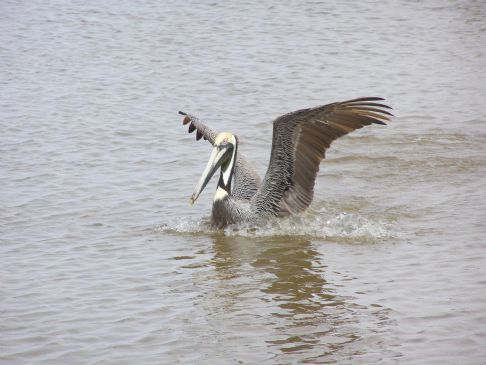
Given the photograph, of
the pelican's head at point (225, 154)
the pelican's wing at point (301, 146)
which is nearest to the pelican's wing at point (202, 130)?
the pelican's head at point (225, 154)

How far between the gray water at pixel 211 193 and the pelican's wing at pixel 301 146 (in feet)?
0.67

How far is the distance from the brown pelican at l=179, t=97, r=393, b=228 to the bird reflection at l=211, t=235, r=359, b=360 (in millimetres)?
330

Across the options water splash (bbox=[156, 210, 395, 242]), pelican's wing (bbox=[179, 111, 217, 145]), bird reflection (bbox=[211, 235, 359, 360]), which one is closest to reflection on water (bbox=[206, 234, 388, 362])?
bird reflection (bbox=[211, 235, 359, 360])

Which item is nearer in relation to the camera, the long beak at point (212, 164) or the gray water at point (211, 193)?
the gray water at point (211, 193)

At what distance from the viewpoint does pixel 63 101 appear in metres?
12.2

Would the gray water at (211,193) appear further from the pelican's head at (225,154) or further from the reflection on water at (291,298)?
the pelican's head at (225,154)

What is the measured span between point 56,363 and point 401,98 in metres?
8.12

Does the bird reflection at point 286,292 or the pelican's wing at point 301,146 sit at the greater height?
the pelican's wing at point 301,146

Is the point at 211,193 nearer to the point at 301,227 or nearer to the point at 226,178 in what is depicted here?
the point at 226,178

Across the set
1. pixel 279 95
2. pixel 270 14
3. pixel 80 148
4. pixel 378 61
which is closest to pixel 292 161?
pixel 80 148

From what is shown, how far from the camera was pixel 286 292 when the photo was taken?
6258mm

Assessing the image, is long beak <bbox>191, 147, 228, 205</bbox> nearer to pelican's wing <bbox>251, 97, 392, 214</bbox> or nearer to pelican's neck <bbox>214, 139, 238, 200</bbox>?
pelican's neck <bbox>214, 139, 238, 200</bbox>

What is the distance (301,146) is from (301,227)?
76cm

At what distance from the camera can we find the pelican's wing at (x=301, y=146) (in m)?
7.29
